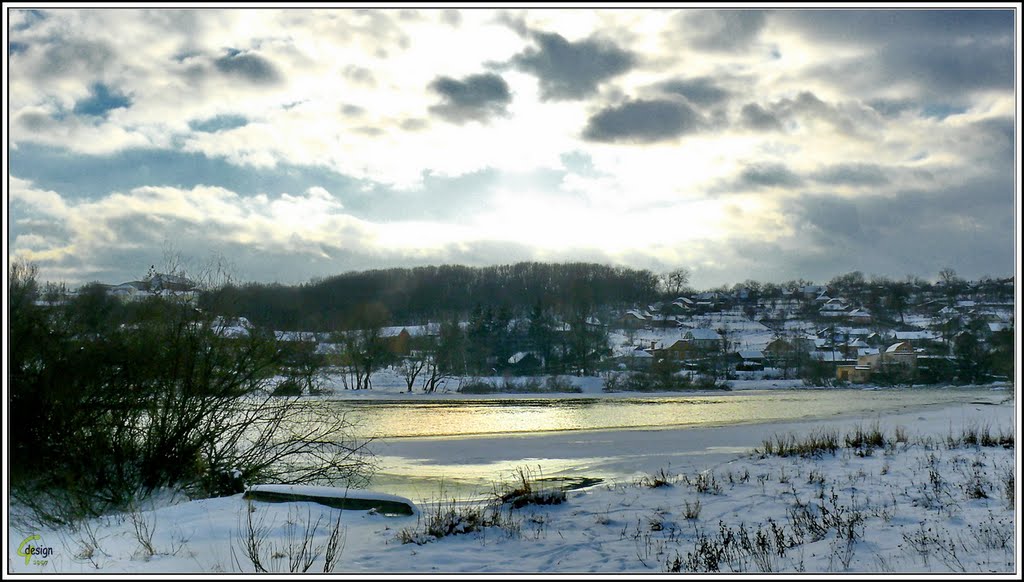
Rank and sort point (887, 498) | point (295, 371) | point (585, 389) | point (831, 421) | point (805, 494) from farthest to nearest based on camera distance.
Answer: point (585, 389) < point (831, 421) < point (295, 371) < point (805, 494) < point (887, 498)

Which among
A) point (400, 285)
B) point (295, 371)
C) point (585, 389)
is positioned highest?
point (400, 285)

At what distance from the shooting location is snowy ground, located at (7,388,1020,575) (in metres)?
8.52

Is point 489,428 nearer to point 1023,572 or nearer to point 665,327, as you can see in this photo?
point 1023,572

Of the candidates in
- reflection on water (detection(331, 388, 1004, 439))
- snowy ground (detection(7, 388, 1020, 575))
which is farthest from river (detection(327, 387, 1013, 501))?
snowy ground (detection(7, 388, 1020, 575))

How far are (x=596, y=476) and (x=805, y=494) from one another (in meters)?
6.25

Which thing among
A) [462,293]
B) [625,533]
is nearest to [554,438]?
[625,533]

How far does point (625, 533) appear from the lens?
10922mm

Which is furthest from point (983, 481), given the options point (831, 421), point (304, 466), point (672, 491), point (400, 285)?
Result: point (400, 285)

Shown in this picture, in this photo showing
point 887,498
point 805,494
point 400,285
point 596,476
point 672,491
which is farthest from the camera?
point 400,285

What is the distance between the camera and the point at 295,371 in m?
16.2

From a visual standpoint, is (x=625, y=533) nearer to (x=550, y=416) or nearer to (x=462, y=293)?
(x=550, y=416)

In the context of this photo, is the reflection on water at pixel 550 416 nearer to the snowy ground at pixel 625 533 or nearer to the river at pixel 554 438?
the river at pixel 554 438

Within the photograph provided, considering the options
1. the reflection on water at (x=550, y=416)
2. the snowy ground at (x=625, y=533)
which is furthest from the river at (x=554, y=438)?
the snowy ground at (x=625, y=533)

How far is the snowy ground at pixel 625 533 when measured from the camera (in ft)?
28.0
